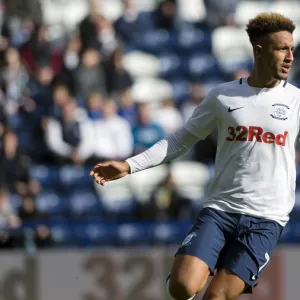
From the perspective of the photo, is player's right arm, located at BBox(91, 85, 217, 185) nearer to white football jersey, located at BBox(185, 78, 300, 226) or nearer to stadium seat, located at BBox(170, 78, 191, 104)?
white football jersey, located at BBox(185, 78, 300, 226)

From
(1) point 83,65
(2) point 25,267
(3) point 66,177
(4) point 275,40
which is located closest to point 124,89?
(1) point 83,65

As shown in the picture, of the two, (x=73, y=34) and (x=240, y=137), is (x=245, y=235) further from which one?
(x=73, y=34)

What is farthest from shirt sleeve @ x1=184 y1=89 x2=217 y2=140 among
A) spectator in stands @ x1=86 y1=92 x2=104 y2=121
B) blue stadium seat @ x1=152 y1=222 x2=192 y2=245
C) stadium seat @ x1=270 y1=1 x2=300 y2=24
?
stadium seat @ x1=270 y1=1 x2=300 y2=24

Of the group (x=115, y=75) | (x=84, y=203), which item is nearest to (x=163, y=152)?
(x=84, y=203)

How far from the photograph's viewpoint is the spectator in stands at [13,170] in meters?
11.9

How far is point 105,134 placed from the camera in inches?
482

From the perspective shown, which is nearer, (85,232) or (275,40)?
(275,40)

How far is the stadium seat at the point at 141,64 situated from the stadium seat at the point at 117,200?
215cm

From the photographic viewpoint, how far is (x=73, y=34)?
1460cm

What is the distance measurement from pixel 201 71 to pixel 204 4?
47.5 inches

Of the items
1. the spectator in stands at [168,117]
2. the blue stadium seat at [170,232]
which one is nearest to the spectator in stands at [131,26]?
the spectator in stands at [168,117]

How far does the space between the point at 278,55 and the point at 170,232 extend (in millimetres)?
5762

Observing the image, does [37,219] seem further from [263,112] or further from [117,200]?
[263,112]

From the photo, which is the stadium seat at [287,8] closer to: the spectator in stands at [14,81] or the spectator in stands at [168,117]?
the spectator in stands at [168,117]
